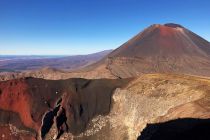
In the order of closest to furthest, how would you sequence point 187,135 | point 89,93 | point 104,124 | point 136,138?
point 187,135 < point 136,138 < point 104,124 < point 89,93

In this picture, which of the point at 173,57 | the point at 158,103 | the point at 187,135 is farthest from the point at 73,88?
the point at 173,57

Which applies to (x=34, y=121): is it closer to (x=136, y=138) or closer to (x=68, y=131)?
(x=68, y=131)

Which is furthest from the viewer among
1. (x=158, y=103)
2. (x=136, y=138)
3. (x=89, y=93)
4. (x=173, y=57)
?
(x=173, y=57)

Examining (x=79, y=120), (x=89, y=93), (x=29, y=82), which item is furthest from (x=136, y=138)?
(x=29, y=82)

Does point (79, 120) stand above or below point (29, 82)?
below

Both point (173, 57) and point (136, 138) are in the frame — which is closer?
point (136, 138)

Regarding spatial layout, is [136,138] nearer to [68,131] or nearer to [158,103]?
[158,103]
